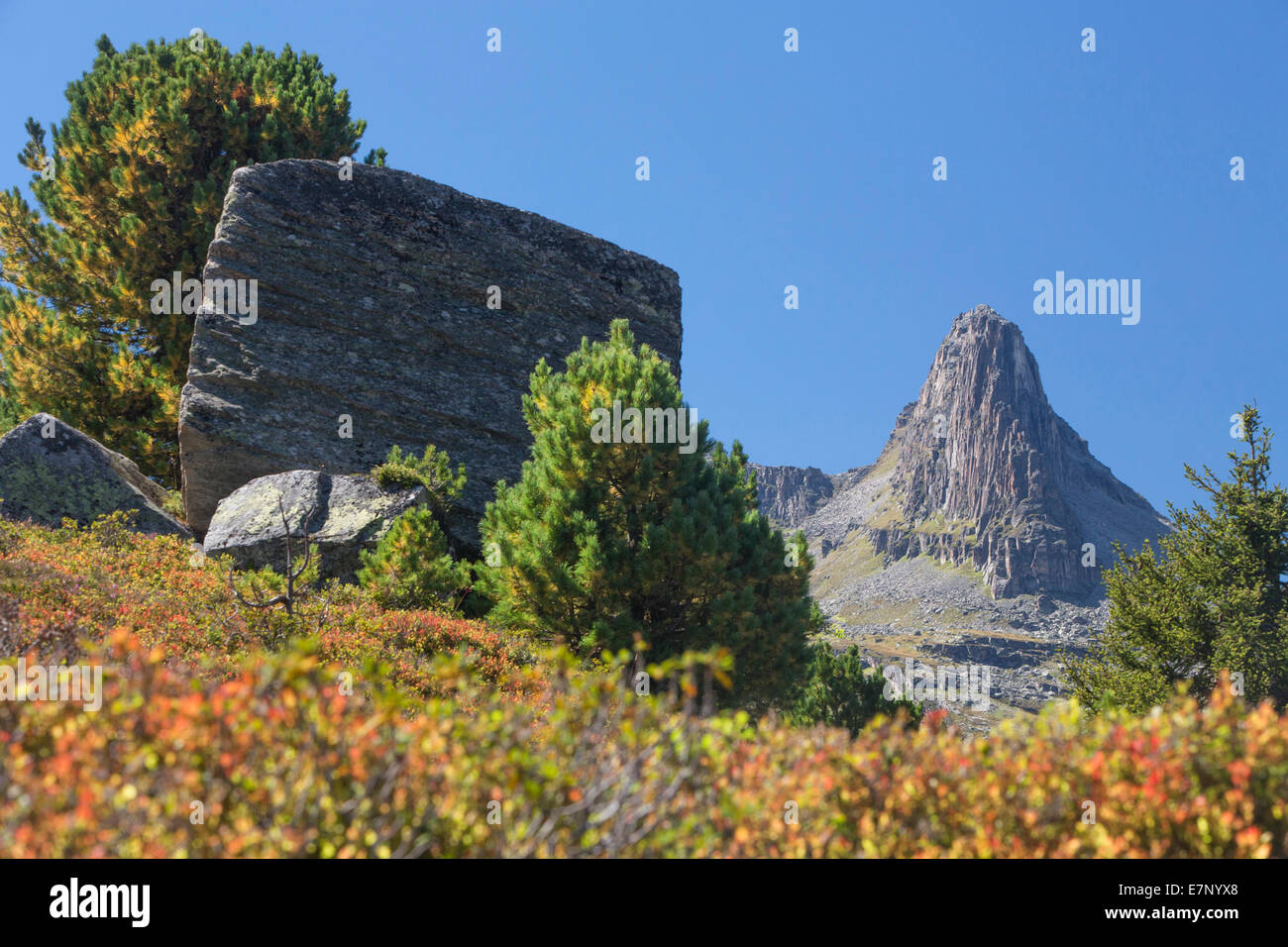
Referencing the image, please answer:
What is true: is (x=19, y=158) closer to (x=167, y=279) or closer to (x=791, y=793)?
(x=167, y=279)

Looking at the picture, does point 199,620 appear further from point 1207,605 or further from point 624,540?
point 1207,605

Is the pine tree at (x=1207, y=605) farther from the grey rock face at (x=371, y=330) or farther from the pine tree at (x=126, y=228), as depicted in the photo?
the pine tree at (x=126, y=228)

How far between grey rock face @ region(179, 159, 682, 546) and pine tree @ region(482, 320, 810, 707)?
18.2 feet

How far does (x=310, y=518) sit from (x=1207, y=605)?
A: 68.1 ft

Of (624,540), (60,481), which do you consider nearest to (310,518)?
(60,481)

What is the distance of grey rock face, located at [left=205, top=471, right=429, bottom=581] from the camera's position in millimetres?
15609

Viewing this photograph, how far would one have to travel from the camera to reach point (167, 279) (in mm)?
24719

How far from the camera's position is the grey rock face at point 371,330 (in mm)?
19188

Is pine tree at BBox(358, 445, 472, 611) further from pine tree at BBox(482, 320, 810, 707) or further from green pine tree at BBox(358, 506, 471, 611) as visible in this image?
pine tree at BBox(482, 320, 810, 707)

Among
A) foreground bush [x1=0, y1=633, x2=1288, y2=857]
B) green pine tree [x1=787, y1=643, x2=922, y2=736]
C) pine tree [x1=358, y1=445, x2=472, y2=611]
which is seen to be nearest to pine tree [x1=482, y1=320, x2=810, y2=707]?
pine tree [x1=358, y1=445, x2=472, y2=611]

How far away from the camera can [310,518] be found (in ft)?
52.5

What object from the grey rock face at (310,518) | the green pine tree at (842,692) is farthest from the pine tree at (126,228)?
the green pine tree at (842,692)

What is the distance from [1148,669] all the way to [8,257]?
34470mm
